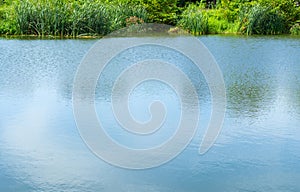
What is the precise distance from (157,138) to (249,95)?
3.45 metres

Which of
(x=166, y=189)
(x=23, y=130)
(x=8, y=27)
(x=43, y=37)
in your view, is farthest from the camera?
(x=8, y=27)

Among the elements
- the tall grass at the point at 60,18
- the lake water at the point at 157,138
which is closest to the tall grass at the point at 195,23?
the tall grass at the point at 60,18

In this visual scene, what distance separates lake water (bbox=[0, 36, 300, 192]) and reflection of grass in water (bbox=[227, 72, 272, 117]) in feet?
0.06

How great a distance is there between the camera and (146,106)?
8703 millimetres

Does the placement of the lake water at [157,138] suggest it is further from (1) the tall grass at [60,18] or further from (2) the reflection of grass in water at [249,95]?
(1) the tall grass at [60,18]

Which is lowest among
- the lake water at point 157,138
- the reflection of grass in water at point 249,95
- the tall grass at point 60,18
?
→ the lake water at point 157,138

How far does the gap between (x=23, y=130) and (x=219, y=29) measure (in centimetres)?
1933

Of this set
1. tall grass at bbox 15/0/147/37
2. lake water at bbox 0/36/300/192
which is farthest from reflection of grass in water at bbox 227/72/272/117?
tall grass at bbox 15/0/147/37

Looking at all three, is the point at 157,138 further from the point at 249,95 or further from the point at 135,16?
the point at 135,16

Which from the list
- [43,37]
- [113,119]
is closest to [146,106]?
[113,119]

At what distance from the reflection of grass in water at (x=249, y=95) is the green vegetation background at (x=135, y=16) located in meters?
10.9

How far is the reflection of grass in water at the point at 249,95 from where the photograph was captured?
8477 millimetres

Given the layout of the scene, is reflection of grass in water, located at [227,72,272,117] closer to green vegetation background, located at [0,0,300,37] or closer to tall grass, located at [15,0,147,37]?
tall grass, located at [15,0,147,37]

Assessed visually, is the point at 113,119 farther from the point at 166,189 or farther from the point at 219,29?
the point at 219,29
